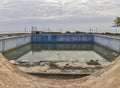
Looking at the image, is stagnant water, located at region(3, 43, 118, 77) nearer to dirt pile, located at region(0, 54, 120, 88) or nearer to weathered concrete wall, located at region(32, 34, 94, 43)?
dirt pile, located at region(0, 54, 120, 88)

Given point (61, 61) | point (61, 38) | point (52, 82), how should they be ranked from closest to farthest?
point (52, 82) < point (61, 61) < point (61, 38)

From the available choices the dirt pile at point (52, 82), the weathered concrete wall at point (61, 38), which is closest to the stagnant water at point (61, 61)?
the dirt pile at point (52, 82)

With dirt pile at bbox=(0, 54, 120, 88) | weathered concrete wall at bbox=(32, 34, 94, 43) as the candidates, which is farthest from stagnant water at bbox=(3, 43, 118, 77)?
weathered concrete wall at bbox=(32, 34, 94, 43)

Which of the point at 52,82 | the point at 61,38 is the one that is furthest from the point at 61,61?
the point at 61,38

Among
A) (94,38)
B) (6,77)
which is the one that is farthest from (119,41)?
(94,38)

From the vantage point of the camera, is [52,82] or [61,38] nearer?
[52,82]

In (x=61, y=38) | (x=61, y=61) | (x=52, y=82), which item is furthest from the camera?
(x=61, y=38)

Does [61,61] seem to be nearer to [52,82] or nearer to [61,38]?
[52,82]

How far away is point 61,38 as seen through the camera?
Answer: 46.7 metres

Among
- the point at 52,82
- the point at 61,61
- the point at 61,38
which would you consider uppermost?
the point at 61,38

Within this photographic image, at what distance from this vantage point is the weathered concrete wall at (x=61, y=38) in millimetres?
46281

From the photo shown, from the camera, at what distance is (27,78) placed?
9.69 m

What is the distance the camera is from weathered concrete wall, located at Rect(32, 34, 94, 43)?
152ft

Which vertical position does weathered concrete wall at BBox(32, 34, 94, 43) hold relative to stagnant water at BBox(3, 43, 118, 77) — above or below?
above
